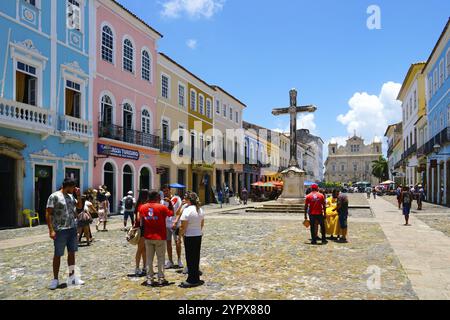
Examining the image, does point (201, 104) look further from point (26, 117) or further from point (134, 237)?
point (134, 237)

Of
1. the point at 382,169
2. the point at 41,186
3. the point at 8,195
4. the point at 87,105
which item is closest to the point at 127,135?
the point at 87,105

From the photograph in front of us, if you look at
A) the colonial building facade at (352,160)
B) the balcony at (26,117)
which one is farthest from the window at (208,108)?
the colonial building facade at (352,160)

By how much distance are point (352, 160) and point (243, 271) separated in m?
115

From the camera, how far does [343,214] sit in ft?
37.1

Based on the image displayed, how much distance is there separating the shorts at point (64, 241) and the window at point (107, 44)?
16.4 metres

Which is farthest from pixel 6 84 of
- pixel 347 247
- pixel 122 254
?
pixel 347 247

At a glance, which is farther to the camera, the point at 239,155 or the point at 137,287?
the point at 239,155

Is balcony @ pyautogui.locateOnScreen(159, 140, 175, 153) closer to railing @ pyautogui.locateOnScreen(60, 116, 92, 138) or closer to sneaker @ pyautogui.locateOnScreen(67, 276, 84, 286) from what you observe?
railing @ pyautogui.locateOnScreen(60, 116, 92, 138)

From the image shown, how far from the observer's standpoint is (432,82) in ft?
102

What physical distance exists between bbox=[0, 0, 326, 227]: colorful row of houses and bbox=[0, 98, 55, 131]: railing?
4 cm

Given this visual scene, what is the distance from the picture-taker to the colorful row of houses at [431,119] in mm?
26594

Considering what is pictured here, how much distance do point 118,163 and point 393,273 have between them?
1714 cm

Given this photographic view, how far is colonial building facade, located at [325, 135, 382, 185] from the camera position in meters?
115
